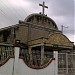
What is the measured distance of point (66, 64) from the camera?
13.8 meters

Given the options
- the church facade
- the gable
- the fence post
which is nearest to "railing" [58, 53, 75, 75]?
the fence post

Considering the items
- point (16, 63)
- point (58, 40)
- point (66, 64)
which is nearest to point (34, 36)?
point (58, 40)

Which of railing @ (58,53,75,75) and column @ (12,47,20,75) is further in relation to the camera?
railing @ (58,53,75,75)

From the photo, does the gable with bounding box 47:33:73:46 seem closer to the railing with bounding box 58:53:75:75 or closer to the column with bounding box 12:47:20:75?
the railing with bounding box 58:53:75:75

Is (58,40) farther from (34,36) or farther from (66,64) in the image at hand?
(66,64)

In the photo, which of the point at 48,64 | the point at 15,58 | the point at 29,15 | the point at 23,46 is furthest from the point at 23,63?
the point at 29,15

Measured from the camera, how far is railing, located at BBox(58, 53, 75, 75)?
13.5 m

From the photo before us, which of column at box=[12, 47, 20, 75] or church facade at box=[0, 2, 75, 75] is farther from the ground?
church facade at box=[0, 2, 75, 75]

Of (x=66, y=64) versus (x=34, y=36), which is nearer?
(x=66, y=64)

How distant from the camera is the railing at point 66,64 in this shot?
13516 millimetres

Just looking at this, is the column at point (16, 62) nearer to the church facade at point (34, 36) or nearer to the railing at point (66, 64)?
the railing at point (66, 64)

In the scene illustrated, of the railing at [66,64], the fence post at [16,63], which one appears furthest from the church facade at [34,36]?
the fence post at [16,63]

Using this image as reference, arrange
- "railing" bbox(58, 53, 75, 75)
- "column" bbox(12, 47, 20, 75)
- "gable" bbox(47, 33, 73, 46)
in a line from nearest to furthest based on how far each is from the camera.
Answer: "column" bbox(12, 47, 20, 75) < "railing" bbox(58, 53, 75, 75) < "gable" bbox(47, 33, 73, 46)

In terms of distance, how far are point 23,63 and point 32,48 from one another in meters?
12.6
